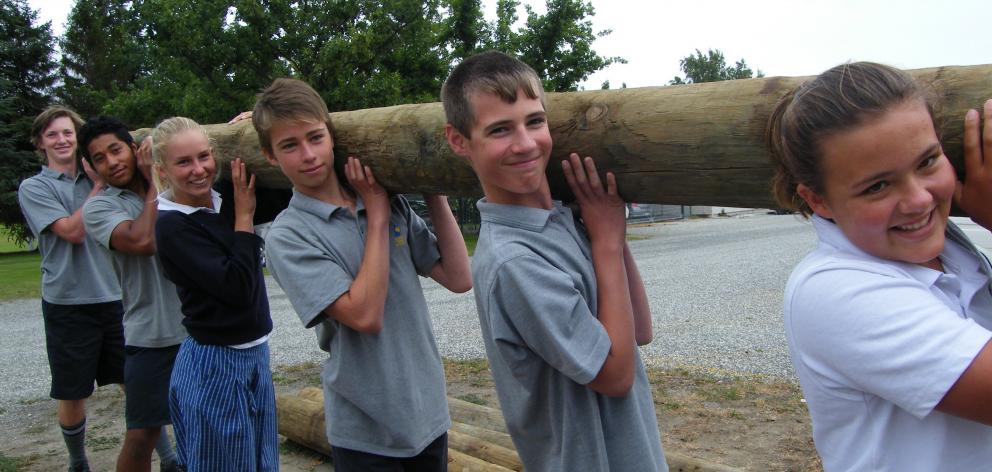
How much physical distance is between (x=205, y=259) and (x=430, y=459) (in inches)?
45.9

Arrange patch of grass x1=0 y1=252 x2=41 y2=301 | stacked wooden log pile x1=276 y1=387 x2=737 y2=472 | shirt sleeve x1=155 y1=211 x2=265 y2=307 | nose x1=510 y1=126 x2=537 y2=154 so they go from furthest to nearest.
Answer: patch of grass x1=0 y1=252 x2=41 y2=301, stacked wooden log pile x1=276 y1=387 x2=737 y2=472, shirt sleeve x1=155 y1=211 x2=265 y2=307, nose x1=510 y1=126 x2=537 y2=154

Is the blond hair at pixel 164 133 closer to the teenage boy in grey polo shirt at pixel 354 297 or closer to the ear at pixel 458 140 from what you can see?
the teenage boy in grey polo shirt at pixel 354 297

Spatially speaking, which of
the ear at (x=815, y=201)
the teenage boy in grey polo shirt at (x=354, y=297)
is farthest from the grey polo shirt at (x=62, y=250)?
the ear at (x=815, y=201)

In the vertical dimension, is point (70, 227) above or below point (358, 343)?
above

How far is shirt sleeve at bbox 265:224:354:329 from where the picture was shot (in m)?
2.58

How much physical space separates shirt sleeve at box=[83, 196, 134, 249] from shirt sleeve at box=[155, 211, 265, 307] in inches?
32.7

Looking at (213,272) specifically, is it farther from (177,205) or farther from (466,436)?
(466,436)

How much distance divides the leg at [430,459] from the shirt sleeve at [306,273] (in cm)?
62

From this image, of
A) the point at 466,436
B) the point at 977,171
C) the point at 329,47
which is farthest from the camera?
the point at 329,47

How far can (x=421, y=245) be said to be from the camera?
Answer: 3041mm

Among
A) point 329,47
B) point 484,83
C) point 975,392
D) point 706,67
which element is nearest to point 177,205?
point 484,83

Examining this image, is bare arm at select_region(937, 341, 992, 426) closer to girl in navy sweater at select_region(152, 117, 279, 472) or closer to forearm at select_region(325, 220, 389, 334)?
forearm at select_region(325, 220, 389, 334)

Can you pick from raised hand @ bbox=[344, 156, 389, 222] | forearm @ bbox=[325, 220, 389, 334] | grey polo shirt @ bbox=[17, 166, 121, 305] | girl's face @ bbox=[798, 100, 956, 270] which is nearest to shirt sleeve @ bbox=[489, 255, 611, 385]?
girl's face @ bbox=[798, 100, 956, 270]

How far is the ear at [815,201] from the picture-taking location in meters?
1.45
